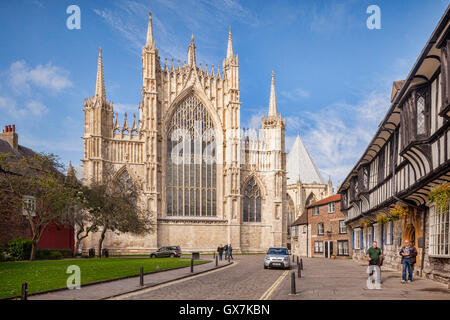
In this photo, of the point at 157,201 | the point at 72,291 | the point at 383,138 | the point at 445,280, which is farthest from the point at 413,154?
the point at 157,201

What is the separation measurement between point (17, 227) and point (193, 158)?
85.1ft

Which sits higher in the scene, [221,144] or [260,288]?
[221,144]

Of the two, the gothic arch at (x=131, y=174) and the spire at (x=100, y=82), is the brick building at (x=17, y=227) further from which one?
the spire at (x=100, y=82)

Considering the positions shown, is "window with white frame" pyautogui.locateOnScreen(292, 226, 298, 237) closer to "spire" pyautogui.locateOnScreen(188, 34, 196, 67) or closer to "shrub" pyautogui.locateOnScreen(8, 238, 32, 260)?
"spire" pyautogui.locateOnScreen(188, 34, 196, 67)

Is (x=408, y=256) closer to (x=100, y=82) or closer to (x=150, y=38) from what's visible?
(x=100, y=82)

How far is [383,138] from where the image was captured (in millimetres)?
24922

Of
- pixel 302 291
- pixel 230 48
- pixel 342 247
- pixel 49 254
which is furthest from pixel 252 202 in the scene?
pixel 302 291

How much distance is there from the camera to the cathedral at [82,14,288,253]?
55.8m

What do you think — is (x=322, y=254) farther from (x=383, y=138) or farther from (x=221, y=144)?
(x=383, y=138)

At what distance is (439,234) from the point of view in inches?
680

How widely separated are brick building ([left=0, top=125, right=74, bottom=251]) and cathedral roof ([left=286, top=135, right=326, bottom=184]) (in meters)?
53.1

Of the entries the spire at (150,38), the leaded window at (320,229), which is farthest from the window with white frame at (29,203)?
the leaded window at (320,229)

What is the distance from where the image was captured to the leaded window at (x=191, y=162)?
59.2m
